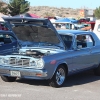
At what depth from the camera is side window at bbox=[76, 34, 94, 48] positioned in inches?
397

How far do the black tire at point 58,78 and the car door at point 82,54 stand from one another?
19.6 inches

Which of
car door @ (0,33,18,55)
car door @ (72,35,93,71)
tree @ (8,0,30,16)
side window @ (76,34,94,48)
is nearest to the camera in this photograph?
→ car door @ (72,35,93,71)

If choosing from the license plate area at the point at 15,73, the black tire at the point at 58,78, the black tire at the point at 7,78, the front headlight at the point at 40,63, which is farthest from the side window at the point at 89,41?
the license plate area at the point at 15,73

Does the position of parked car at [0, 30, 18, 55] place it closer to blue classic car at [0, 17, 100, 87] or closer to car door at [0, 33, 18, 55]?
car door at [0, 33, 18, 55]

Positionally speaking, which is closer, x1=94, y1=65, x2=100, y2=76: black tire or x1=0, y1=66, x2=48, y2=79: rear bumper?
x1=0, y1=66, x2=48, y2=79: rear bumper

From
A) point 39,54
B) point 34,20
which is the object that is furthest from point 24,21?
point 39,54

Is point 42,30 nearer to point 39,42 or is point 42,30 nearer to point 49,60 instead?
point 39,42

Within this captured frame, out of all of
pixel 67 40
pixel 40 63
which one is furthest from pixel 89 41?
pixel 40 63

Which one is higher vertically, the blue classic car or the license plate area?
the blue classic car

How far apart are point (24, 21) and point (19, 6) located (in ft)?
171

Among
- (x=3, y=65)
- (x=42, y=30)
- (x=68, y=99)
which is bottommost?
(x=68, y=99)

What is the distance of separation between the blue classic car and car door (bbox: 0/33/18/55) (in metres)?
0.60

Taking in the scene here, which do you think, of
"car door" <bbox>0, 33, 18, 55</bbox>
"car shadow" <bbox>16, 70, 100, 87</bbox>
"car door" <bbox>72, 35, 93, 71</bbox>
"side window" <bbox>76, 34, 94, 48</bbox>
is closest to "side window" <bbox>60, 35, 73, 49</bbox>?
"car door" <bbox>72, 35, 93, 71</bbox>

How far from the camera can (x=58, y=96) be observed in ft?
25.6
